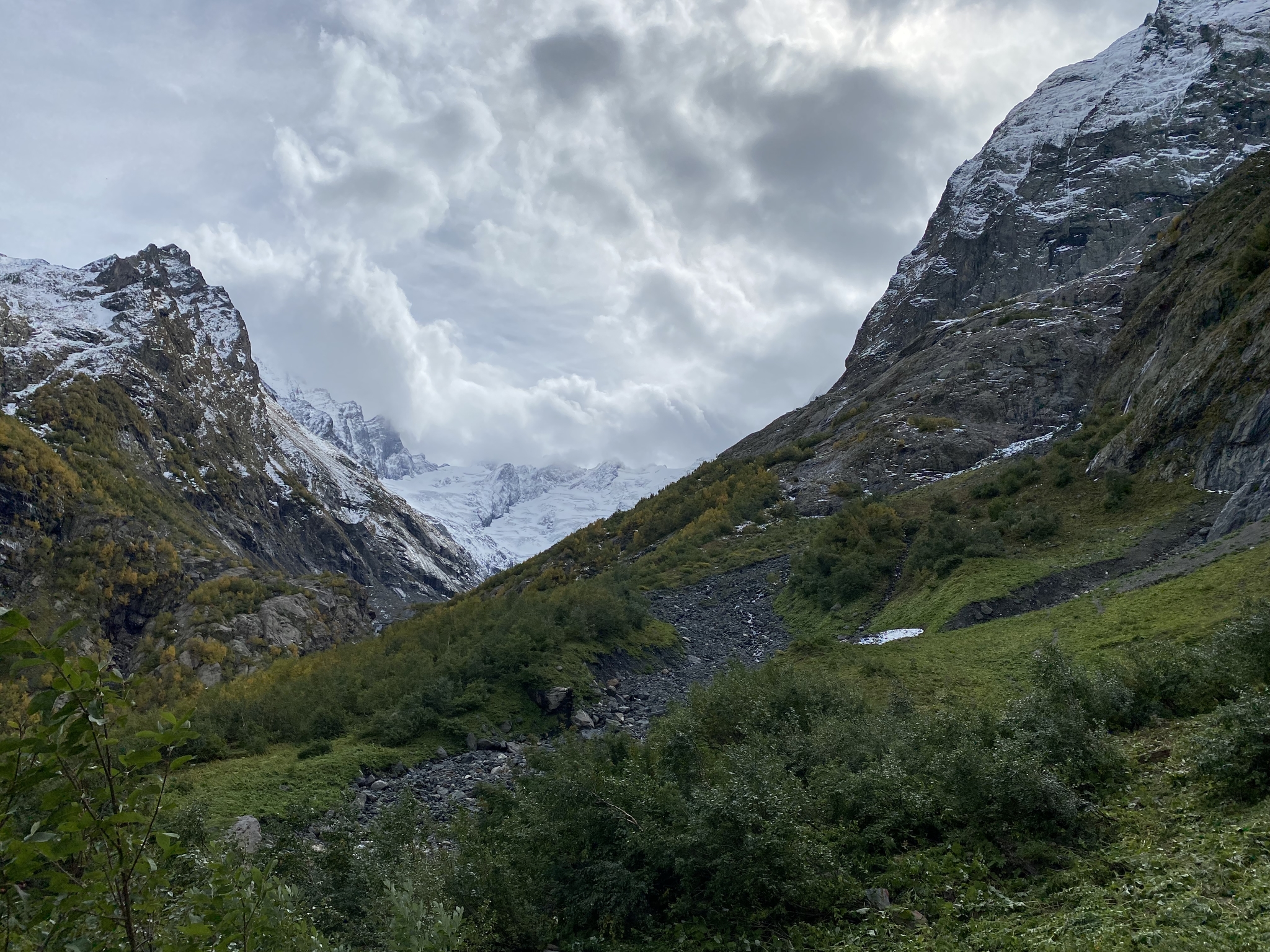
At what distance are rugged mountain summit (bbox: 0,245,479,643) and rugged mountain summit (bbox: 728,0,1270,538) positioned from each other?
68.8 metres

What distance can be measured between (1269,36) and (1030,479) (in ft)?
407

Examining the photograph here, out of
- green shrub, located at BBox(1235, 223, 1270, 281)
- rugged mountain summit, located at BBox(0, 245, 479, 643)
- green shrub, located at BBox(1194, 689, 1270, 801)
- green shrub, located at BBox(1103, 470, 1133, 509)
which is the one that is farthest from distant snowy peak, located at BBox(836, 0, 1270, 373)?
rugged mountain summit, located at BBox(0, 245, 479, 643)

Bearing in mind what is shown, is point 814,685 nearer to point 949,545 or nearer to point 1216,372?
point 949,545

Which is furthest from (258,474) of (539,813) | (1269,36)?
(1269,36)

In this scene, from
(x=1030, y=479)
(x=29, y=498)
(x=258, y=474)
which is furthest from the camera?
(x=258, y=474)

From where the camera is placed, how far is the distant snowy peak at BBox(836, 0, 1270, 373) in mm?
96250

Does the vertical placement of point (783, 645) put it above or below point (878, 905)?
above

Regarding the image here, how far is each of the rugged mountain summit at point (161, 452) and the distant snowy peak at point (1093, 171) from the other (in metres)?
84.7

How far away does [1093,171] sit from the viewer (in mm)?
104188

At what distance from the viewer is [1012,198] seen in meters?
113

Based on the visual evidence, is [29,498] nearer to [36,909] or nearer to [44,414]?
[44,414]

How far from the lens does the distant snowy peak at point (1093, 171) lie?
96250mm

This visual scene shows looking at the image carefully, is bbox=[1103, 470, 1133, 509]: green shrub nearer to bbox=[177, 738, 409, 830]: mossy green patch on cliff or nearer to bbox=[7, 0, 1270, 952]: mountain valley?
bbox=[7, 0, 1270, 952]: mountain valley

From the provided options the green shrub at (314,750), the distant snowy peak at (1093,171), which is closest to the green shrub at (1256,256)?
the green shrub at (314,750)
